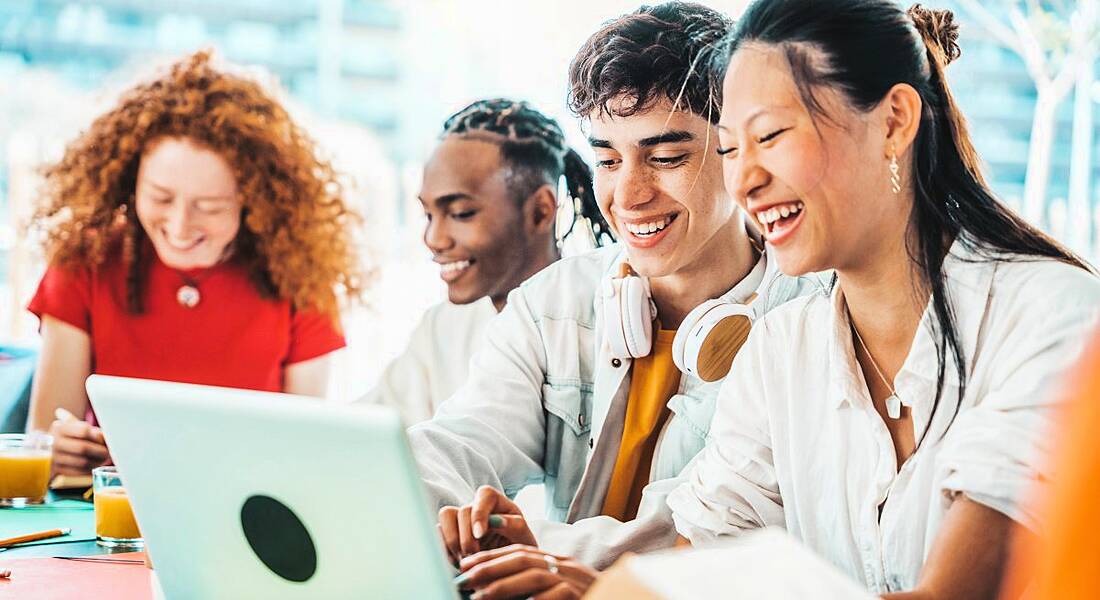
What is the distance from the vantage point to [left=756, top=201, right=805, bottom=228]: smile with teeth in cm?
129

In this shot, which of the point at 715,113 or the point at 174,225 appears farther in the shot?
the point at 174,225

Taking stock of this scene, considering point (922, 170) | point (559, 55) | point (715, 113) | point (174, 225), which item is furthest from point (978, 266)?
point (559, 55)

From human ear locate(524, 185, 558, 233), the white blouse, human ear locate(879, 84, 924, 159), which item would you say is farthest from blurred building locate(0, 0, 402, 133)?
human ear locate(879, 84, 924, 159)

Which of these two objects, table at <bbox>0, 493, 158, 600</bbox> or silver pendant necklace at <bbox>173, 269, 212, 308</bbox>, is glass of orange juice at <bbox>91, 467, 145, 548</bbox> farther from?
silver pendant necklace at <bbox>173, 269, 212, 308</bbox>

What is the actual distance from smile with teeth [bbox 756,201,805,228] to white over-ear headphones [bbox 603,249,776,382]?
279 mm

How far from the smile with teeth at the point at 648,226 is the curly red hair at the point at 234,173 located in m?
1.12

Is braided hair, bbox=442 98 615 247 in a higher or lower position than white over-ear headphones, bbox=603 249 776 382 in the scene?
higher

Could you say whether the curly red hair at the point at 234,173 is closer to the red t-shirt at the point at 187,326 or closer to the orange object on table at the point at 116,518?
the red t-shirt at the point at 187,326

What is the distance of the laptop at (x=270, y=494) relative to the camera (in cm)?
86

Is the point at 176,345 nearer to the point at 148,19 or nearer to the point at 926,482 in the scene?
the point at 926,482

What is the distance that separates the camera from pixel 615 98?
1694 millimetres

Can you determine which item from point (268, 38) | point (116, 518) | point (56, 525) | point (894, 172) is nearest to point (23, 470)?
point (56, 525)

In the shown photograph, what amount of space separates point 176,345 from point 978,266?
1.87 m

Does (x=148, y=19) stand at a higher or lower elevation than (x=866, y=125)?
higher
